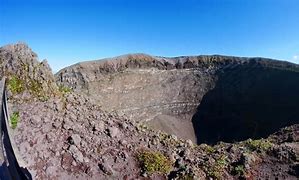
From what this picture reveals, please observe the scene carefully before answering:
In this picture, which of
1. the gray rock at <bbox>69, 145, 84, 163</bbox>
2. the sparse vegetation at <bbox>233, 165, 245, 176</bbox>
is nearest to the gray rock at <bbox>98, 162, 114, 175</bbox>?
the gray rock at <bbox>69, 145, 84, 163</bbox>

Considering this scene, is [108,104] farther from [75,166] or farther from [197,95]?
[75,166]

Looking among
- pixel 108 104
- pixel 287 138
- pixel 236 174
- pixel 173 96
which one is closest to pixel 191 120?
pixel 173 96

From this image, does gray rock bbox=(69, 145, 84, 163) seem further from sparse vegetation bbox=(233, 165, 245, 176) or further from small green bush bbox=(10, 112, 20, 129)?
sparse vegetation bbox=(233, 165, 245, 176)

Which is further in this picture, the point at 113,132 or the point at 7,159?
the point at 113,132

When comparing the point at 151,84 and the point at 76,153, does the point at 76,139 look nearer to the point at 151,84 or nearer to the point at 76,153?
the point at 76,153

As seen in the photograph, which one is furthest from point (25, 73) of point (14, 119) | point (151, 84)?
point (151, 84)

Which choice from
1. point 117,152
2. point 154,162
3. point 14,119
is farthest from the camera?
point 14,119
